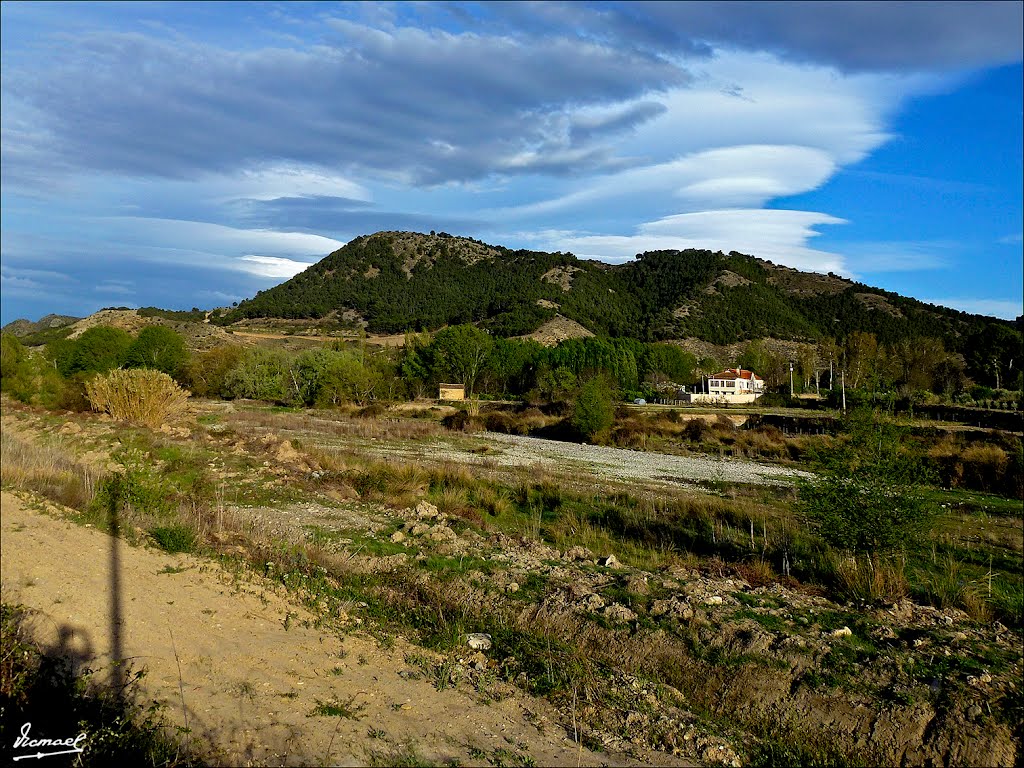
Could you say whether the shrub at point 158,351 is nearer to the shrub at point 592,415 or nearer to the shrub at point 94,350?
the shrub at point 94,350

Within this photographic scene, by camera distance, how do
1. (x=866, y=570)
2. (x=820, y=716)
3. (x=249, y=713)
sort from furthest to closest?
(x=866, y=570)
(x=820, y=716)
(x=249, y=713)

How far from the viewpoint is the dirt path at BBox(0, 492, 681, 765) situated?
5.82 metres

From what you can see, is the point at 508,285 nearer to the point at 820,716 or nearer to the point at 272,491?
the point at 272,491

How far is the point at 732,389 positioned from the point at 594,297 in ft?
272

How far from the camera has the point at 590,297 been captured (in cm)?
16025

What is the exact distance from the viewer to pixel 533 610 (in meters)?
9.50

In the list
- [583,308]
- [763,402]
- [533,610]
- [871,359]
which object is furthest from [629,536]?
[583,308]

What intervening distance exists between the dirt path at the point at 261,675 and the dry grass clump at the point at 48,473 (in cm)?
448

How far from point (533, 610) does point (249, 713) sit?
4.38 meters

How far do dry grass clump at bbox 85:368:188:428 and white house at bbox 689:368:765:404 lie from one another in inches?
2378

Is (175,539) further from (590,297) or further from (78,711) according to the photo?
(590,297)

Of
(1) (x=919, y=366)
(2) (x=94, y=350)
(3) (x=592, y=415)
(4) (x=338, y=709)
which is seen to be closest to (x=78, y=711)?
(4) (x=338, y=709)

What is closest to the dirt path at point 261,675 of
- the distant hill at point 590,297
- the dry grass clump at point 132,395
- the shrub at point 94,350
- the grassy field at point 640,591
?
the grassy field at point 640,591

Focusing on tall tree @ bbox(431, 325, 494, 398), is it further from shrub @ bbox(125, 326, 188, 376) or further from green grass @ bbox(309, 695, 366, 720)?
green grass @ bbox(309, 695, 366, 720)
